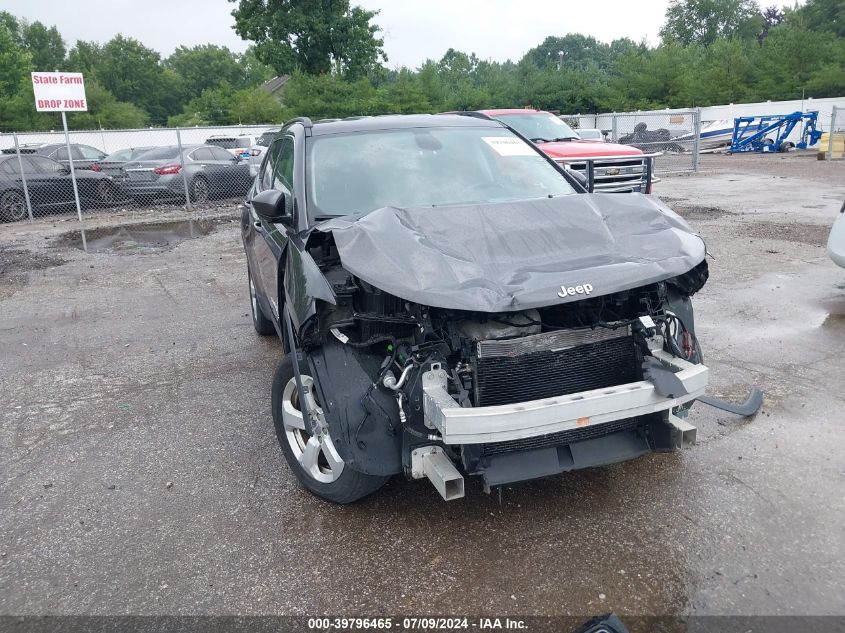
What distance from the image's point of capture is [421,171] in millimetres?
4227

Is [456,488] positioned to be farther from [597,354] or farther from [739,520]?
[739,520]

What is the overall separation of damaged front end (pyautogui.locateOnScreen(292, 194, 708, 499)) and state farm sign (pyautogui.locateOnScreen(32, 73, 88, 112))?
13651 millimetres

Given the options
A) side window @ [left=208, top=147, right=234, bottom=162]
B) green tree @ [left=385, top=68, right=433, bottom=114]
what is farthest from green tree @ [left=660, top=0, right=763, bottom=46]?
side window @ [left=208, top=147, right=234, bottom=162]

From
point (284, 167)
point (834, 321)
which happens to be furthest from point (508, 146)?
point (834, 321)

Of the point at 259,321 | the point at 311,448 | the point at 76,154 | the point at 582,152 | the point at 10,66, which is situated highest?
the point at 10,66

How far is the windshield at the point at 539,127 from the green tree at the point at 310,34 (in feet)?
97.7

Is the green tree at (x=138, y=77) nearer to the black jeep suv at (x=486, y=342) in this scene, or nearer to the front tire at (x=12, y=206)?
the front tire at (x=12, y=206)

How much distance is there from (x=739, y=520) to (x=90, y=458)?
367cm

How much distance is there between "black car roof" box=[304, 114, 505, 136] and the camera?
14.9 feet

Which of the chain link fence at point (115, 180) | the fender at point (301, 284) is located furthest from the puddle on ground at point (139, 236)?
the fender at point (301, 284)

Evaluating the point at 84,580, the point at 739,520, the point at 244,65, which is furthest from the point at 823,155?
the point at 244,65

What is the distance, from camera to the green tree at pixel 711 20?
83125mm

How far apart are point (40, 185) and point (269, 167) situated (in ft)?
42.1

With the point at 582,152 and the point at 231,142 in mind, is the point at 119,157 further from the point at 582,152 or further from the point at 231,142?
the point at 582,152
